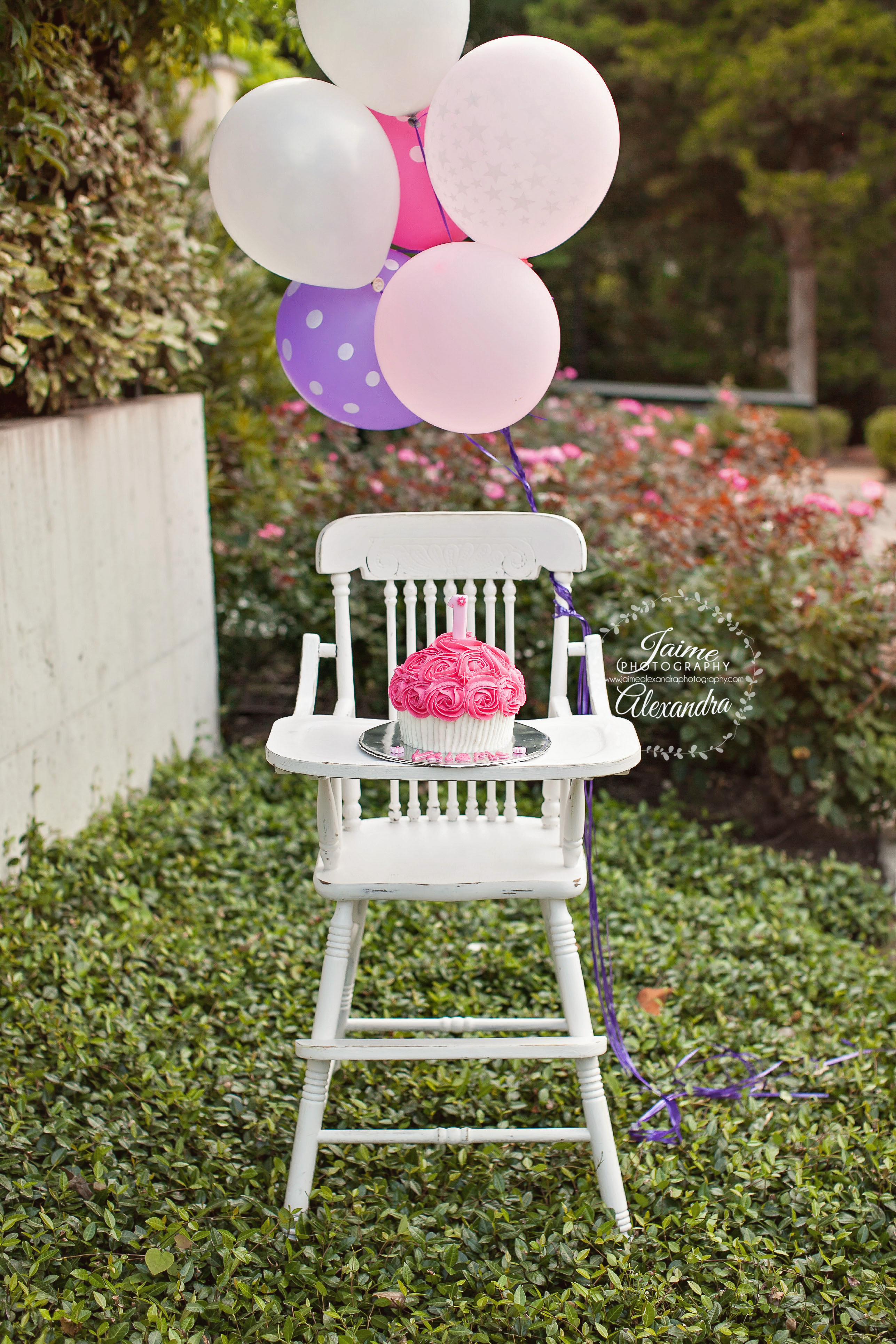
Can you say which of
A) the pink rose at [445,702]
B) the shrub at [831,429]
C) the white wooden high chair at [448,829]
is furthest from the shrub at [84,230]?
the shrub at [831,429]

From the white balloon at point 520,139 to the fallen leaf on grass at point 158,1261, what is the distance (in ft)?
5.09

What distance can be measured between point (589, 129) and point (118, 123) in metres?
2.06

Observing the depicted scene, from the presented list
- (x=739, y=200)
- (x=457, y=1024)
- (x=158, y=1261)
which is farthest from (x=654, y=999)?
(x=739, y=200)

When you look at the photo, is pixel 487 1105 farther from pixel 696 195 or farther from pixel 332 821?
pixel 696 195

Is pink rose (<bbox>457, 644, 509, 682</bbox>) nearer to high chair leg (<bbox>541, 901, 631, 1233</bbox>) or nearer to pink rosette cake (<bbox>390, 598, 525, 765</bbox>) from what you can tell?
pink rosette cake (<bbox>390, 598, 525, 765</bbox>)

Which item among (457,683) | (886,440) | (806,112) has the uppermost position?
(806,112)

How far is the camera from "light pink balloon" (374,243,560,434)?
5.31 feet

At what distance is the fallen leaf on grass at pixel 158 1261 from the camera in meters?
1.55

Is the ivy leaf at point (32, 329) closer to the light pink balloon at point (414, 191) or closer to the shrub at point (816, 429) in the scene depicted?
the light pink balloon at point (414, 191)

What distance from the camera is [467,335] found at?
1.62 metres

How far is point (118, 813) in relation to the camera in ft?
9.71

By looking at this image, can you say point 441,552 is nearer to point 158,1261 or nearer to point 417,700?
point 417,700

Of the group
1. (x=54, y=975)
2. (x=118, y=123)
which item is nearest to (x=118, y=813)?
(x=54, y=975)

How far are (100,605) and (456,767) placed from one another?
5.58ft
